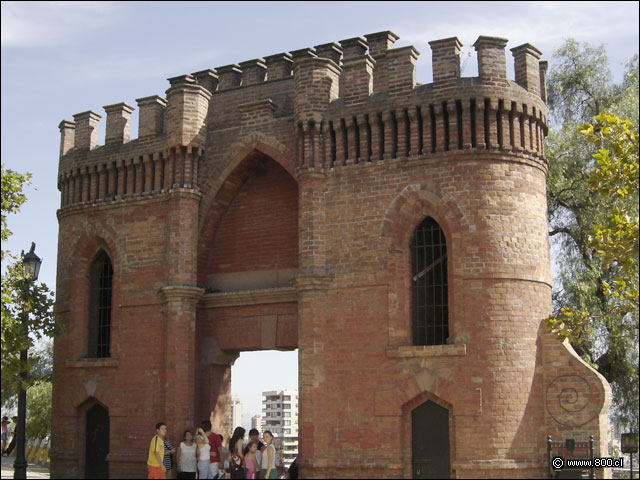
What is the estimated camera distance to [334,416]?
15648 millimetres

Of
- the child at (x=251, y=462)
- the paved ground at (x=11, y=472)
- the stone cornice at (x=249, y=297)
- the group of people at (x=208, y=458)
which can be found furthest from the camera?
the paved ground at (x=11, y=472)

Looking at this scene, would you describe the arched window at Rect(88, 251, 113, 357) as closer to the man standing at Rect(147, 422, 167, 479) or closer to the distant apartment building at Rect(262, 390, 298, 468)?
the man standing at Rect(147, 422, 167, 479)

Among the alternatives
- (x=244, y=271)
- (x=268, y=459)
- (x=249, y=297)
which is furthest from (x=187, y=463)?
(x=244, y=271)

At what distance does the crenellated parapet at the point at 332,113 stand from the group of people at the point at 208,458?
219 inches

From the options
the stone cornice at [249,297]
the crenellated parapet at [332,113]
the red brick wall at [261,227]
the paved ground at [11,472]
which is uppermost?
the crenellated parapet at [332,113]

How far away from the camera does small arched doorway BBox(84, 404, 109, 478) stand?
1831 cm

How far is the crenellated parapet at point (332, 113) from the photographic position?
51.8ft

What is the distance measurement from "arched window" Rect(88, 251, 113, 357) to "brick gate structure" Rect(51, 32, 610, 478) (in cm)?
5

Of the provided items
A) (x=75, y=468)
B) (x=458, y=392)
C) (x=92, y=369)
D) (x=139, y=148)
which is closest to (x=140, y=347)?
(x=92, y=369)

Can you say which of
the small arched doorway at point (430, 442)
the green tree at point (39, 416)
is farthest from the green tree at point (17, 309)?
the green tree at point (39, 416)

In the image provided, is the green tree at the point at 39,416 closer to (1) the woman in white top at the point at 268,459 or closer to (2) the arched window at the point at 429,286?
(1) the woman in white top at the point at 268,459

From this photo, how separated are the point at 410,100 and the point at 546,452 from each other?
6.92 metres

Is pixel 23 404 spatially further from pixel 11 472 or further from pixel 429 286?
pixel 429 286

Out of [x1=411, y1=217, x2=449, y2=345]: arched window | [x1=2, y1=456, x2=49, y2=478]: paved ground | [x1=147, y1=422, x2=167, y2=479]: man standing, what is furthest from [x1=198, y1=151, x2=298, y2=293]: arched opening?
[x1=2, y1=456, x2=49, y2=478]: paved ground
